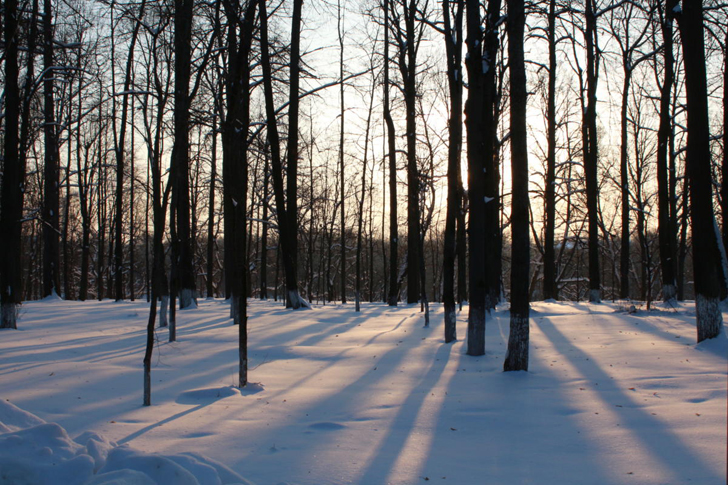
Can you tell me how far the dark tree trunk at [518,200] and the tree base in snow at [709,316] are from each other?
353cm

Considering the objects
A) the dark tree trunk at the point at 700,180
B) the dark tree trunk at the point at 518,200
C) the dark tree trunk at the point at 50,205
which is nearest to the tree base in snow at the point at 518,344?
the dark tree trunk at the point at 518,200

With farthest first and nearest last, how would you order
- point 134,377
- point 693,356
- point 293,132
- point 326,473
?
point 293,132
point 693,356
point 134,377
point 326,473

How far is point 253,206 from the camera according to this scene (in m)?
32.6

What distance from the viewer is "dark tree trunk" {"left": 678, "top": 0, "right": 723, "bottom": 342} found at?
863 centimetres

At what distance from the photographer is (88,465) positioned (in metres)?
3.51

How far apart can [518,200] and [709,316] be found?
4.29 m

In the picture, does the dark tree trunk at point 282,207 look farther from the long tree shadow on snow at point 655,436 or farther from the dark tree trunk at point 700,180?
the long tree shadow on snow at point 655,436

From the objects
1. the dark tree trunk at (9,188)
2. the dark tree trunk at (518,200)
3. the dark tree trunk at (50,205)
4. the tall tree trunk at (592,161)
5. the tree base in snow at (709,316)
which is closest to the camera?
the dark tree trunk at (518,200)

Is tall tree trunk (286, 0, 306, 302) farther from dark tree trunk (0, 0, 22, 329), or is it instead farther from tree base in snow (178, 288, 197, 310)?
dark tree trunk (0, 0, 22, 329)

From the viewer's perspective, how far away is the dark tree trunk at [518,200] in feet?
23.8

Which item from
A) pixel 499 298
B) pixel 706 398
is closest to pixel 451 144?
pixel 706 398

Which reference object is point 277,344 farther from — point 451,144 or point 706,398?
point 706,398

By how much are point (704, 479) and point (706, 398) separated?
2.43 metres

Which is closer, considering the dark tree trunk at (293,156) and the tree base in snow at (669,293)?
the tree base in snow at (669,293)
